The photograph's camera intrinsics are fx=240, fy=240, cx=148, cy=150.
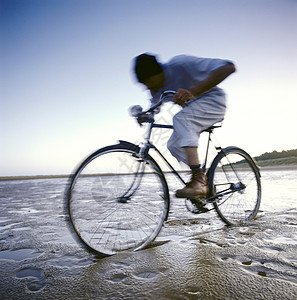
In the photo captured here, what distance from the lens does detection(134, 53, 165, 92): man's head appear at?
277cm

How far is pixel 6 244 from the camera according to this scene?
8.21ft

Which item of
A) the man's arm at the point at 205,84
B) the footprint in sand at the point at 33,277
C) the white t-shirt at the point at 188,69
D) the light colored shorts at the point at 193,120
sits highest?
the white t-shirt at the point at 188,69

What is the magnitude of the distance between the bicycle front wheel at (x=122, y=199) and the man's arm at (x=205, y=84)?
0.73 m

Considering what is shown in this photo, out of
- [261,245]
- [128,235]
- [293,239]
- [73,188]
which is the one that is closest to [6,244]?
[73,188]

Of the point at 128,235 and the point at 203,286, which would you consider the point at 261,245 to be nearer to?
the point at 203,286

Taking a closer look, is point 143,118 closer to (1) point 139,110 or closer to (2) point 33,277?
(1) point 139,110

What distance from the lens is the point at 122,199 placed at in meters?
2.43

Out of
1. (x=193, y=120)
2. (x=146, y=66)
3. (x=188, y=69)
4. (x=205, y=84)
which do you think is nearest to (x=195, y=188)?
(x=193, y=120)

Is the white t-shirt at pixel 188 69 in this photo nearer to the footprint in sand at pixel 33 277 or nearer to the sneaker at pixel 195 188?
the sneaker at pixel 195 188

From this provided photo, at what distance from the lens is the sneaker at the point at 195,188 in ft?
8.68

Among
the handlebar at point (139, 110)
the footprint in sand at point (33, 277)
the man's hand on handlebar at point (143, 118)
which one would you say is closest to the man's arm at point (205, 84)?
the handlebar at point (139, 110)

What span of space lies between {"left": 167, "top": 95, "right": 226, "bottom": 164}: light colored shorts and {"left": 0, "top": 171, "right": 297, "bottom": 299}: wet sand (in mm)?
1014

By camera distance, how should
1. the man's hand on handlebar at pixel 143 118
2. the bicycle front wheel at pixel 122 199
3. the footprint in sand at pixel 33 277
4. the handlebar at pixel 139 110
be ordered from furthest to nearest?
the man's hand on handlebar at pixel 143 118
the handlebar at pixel 139 110
the bicycle front wheel at pixel 122 199
the footprint in sand at pixel 33 277

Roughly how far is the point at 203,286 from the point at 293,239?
1.45m
